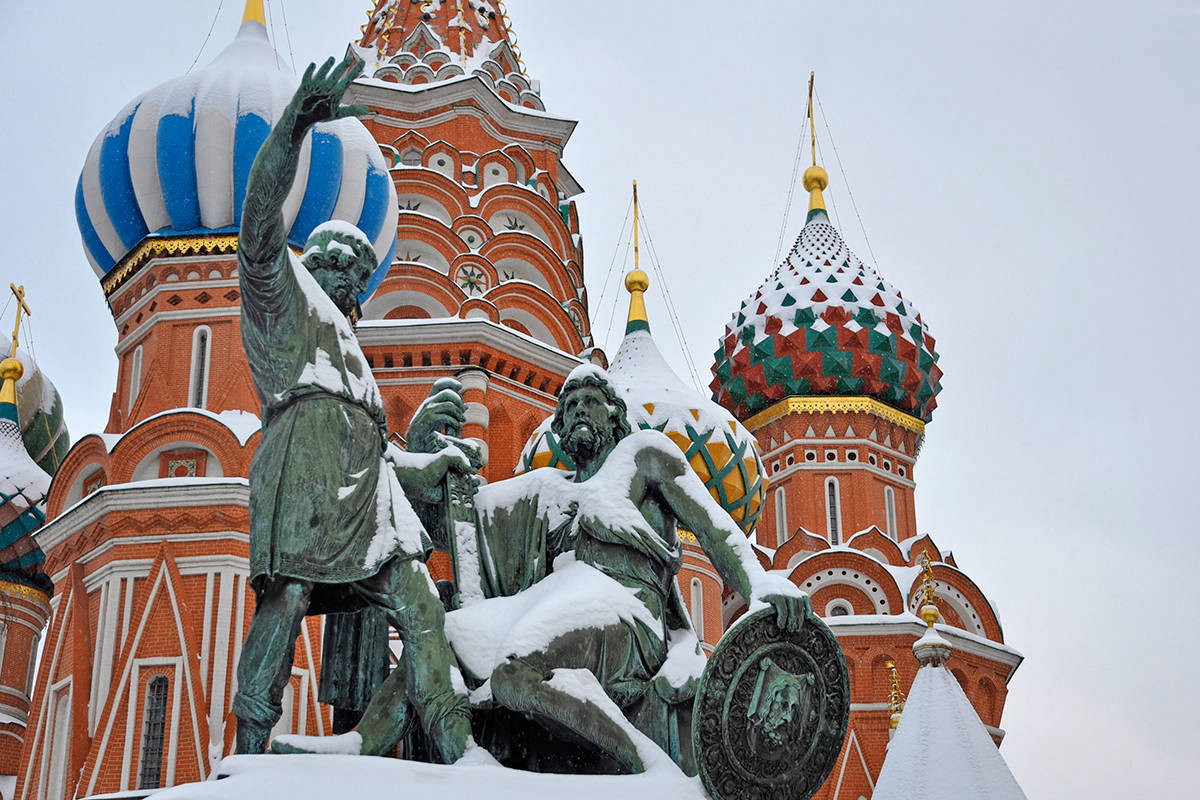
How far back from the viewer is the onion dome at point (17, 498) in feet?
77.3

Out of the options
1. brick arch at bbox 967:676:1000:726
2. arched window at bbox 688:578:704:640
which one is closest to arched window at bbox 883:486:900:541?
brick arch at bbox 967:676:1000:726

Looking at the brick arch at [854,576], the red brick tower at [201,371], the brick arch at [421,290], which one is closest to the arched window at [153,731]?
the red brick tower at [201,371]

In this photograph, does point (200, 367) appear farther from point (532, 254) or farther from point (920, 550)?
point (920, 550)

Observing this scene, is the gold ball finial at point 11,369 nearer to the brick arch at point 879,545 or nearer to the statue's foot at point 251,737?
the brick arch at point 879,545

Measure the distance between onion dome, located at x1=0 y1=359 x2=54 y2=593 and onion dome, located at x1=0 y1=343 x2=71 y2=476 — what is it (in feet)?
2.23

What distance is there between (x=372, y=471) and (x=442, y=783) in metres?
1.02

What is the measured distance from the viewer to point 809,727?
5.02m

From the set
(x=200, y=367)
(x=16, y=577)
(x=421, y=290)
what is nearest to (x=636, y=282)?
(x=421, y=290)

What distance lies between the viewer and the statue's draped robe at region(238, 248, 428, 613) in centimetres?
497

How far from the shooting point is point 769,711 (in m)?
4.91

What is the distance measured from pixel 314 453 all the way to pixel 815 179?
26390mm

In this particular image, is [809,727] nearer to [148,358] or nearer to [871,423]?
[148,358]

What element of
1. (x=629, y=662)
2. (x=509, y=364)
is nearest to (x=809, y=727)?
(x=629, y=662)

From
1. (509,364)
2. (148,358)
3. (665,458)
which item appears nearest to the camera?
(665,458)
